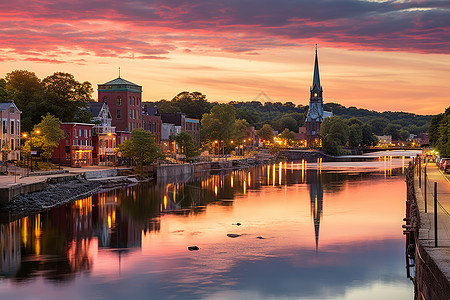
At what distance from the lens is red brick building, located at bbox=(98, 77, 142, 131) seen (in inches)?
4941

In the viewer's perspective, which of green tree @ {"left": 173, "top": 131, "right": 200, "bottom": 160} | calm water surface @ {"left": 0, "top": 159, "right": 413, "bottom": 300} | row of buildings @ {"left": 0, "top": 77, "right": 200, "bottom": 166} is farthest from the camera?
green tree @ {"left": 173, "top": 131, "right": 200, "bottom": 160}

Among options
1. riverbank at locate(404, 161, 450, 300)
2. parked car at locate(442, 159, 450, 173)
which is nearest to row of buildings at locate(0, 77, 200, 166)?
parked car at locate(442, 159, 450, 173)

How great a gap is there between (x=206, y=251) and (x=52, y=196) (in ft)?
95.6

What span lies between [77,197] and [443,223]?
4677cm

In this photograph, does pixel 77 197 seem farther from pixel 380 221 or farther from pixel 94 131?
pixel 94 131

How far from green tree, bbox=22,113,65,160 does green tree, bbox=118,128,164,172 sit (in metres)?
12.8

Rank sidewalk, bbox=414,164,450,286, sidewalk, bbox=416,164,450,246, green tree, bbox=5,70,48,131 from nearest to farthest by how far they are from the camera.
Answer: sidewalk, bbox=414,164,450,286
sidewalk, bbox=416,164,450,246
green tree, bbox=5,70,48,131

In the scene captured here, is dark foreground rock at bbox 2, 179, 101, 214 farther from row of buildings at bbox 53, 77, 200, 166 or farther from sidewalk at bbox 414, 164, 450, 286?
sidewalk at bbox 414, 164, 450, 286

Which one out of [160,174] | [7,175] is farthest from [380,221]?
[160,174]

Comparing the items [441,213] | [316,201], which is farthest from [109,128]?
[441,213]

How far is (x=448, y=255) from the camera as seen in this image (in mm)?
23297

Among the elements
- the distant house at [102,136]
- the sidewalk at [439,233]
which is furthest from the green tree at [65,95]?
the sidewalk at [439,233]

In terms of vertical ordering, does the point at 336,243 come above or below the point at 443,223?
below

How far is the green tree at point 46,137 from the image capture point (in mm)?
89500
